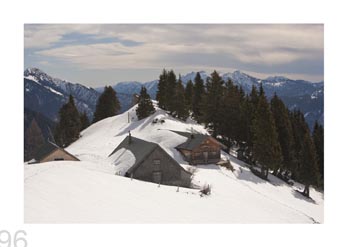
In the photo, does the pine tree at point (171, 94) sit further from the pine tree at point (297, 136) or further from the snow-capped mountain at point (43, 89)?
the pine tree at point (297, 136)

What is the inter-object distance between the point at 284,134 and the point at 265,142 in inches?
178

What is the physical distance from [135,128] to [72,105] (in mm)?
9518

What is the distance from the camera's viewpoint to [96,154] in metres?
32.8

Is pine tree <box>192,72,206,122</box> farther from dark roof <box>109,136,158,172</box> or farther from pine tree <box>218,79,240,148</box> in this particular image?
dark roof <box>109,136,158,172</box>

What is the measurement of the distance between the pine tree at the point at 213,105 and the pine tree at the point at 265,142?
6.43m

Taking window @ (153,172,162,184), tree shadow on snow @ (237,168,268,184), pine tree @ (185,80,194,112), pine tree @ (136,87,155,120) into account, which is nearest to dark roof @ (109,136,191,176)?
window @ (153,172,162,184)

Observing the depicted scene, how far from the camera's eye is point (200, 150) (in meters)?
34.2

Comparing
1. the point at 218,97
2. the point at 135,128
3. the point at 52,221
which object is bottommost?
the point at 52,221

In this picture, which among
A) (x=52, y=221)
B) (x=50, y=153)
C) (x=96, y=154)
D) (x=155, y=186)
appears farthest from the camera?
(x=96, y=154)

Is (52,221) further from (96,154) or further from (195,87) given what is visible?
(195,87)

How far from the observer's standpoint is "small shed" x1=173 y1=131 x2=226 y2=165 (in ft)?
111

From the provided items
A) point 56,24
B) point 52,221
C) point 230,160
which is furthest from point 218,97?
point 52,221

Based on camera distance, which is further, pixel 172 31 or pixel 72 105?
pixel 72 105

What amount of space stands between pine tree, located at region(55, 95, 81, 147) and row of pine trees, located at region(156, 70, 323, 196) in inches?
420
